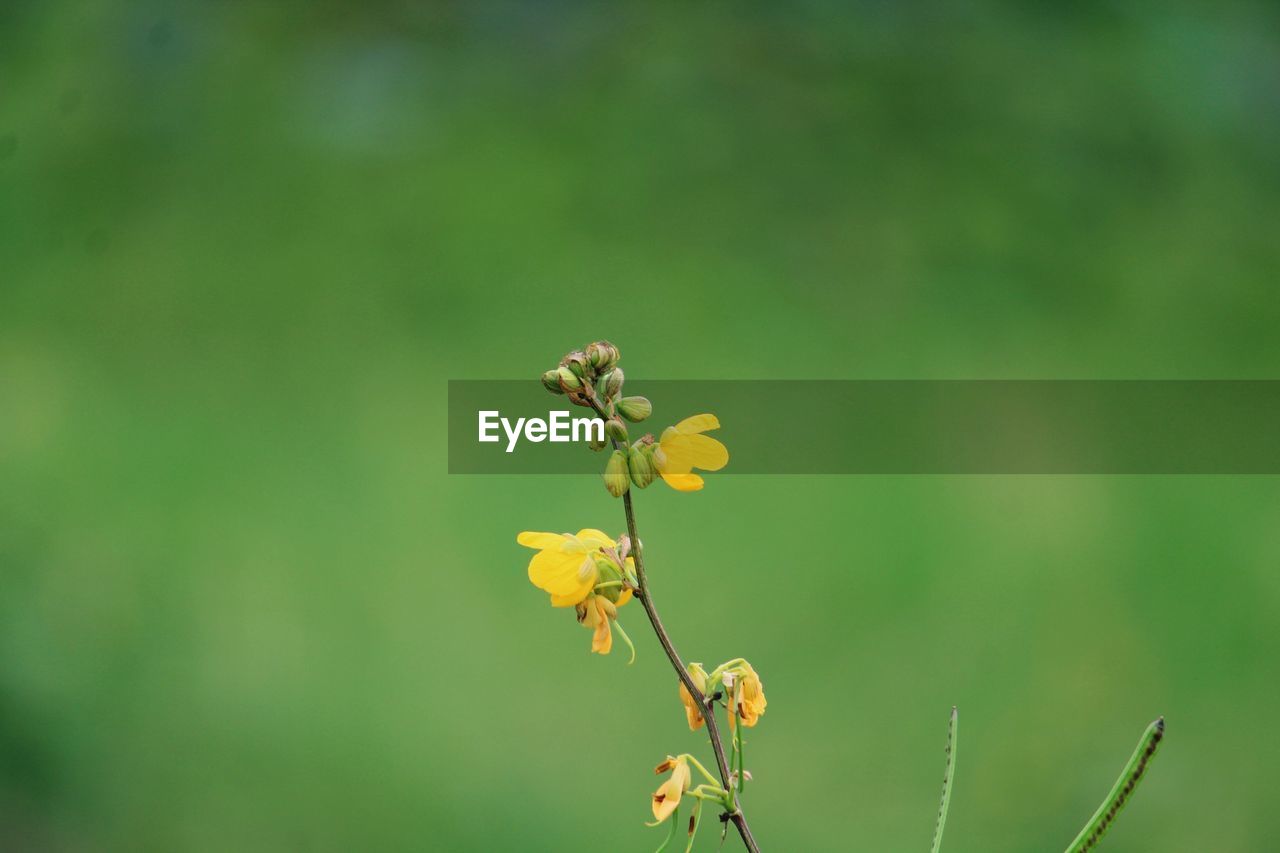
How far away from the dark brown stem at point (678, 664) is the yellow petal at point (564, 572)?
0.01 m

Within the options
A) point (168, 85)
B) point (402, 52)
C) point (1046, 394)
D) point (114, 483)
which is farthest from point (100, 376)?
point (1046, 394)

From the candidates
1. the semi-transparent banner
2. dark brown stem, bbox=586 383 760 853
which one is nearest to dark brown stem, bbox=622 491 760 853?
dark brown stem, bbox=586 383 760 853

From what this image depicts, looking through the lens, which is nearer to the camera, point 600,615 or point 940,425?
point 600,615

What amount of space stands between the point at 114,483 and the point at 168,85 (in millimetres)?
553

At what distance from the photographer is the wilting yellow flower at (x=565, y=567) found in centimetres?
28

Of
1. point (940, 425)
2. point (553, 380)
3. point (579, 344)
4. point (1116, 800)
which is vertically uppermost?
point (579, 344)

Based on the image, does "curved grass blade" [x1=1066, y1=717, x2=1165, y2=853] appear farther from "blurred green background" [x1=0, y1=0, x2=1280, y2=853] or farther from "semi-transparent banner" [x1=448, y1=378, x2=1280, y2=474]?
"semi-transparent banner" [x1=448, y1=378, x2=1280, y2=474]

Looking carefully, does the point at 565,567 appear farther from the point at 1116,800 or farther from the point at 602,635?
the point at 1116,800

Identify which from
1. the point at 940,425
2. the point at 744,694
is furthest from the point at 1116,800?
the point at 940,425

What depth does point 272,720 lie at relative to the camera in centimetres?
99

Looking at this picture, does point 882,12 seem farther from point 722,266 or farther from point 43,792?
point 43,792

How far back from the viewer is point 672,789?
0.89 feet

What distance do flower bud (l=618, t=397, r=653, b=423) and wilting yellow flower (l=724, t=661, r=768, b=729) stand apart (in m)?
0.07

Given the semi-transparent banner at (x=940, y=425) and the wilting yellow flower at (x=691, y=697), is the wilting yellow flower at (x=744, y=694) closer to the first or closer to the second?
the wilting yellow flower at (x=691, y=697)
